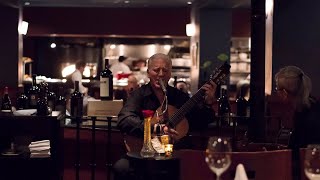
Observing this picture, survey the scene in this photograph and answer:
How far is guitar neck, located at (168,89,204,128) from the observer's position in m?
4.19

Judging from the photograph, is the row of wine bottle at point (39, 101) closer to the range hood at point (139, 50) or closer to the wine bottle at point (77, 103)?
the wine bottle at point (77, 103)

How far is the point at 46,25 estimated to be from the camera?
47.3 ft

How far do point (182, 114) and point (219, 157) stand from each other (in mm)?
1852

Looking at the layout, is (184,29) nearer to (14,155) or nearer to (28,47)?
(28,47)

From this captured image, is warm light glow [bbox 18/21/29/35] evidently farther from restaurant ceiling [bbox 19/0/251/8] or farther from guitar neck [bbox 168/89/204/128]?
guitar neck [bbox 168/89/204/128]

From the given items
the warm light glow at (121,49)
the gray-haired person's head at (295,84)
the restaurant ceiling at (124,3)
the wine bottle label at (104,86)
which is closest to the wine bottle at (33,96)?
the wine bottle label at (104,86)

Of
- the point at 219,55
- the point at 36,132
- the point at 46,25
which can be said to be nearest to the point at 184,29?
the point at 219,55

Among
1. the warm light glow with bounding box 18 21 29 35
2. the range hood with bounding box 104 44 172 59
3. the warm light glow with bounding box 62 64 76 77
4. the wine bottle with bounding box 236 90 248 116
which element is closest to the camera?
the wine bottle with bounding box 236 90 248 116

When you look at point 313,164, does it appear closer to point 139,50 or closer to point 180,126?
point 180,126

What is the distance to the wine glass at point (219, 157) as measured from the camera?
238 cm

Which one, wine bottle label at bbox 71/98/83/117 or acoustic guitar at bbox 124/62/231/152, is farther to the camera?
wine bottle label at bbox 71/98/83/117

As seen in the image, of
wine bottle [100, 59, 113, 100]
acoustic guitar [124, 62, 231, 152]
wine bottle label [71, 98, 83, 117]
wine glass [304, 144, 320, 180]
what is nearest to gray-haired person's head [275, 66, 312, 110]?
acoustic guitar [124, 62, 231, 152]

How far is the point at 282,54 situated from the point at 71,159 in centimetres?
328

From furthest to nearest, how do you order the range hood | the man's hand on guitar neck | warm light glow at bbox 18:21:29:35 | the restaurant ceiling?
the range hood → warm light glow at bbox 18:21:29:35 → the restaurant ceiling → the man's hand on guitar neck
